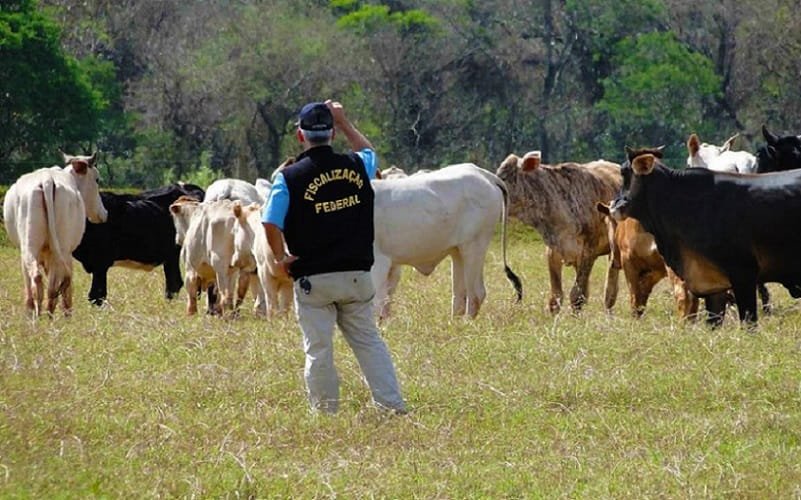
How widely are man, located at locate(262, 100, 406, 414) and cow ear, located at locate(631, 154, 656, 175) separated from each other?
4384 mm

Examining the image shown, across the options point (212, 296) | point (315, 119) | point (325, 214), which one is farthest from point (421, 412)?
point (212, 296)

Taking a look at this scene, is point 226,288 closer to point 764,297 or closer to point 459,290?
point 459,290

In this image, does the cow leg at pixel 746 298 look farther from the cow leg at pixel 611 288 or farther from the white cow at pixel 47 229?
the white cow at pixel 47 229

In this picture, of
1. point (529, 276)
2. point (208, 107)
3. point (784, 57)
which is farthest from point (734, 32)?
point (529, 276)

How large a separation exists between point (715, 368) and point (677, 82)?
45.4 meters

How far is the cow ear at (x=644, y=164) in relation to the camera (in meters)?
14.1

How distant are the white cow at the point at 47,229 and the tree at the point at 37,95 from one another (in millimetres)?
28746

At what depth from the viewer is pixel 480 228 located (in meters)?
15.2

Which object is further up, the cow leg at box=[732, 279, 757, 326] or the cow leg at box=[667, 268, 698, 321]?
the cow leg at box=[732, 279, 757, 326]

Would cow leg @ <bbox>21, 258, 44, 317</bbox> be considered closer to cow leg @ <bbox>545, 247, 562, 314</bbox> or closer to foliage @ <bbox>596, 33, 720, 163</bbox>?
cow leg @ <bbox>545, 247, 562, 314</bbox>

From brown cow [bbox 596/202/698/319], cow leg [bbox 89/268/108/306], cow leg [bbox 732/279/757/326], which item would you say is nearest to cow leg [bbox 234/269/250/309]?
cow leg [bbox 89/268/108/306]

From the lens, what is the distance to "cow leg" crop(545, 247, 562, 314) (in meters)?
16.4

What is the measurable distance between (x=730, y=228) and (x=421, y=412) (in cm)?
424

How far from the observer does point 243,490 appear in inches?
316
